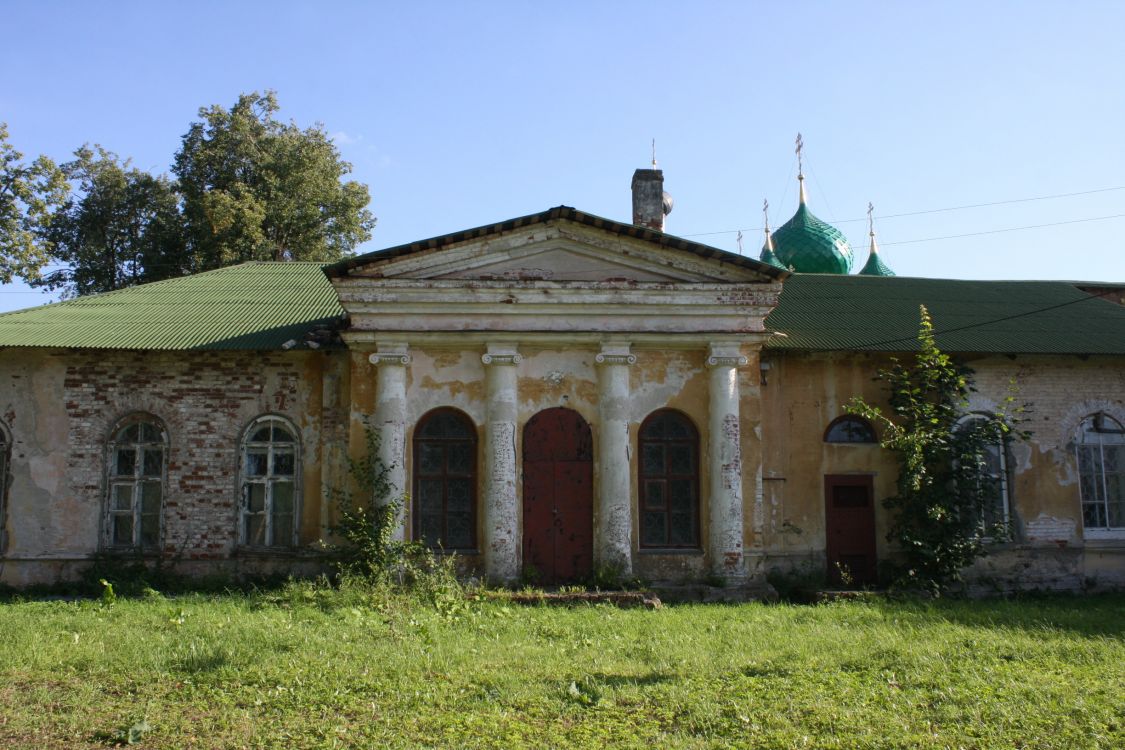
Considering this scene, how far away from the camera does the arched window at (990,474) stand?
1329 cm

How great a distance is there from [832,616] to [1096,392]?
697 centimetres

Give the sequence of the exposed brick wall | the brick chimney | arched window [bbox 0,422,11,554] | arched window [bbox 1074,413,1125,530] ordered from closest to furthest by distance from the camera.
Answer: arched window [bbox 0,422,11,554] < the exposed brick wall < arched window [bbox 1074,413,1125,530] < the brick chimney

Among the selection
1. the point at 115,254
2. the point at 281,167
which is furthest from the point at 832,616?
the point at 115,254

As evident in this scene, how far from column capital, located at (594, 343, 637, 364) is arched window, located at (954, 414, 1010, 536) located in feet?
16.0

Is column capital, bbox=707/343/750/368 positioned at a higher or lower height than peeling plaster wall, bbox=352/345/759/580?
higher

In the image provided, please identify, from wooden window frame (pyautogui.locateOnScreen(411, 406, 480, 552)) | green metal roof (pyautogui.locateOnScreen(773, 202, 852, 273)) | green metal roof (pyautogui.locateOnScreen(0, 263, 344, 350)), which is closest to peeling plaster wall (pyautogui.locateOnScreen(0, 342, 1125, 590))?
wooden window frame (pyautogui.locateOnScreen(411, 406, 480, 552))

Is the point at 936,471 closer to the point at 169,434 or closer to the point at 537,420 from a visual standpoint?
the point at 537,420

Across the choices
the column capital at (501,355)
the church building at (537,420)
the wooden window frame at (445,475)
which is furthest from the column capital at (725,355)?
the wooden window frame at (445,475)

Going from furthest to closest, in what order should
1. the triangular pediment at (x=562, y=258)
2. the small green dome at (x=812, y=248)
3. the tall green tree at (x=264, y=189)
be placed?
the tall green tree at (x=264, y=189) < the small green dome at (x=812, y=248) < the triangular pediment at (x=562, y=258)

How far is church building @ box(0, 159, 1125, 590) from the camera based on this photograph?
1262cm

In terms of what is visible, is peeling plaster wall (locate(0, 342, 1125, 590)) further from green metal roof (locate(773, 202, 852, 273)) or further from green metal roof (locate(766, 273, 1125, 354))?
green metal roof (locate(773, 202, 852, 273))

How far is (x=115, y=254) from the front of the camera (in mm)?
26297

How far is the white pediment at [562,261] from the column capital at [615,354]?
0.87 meters

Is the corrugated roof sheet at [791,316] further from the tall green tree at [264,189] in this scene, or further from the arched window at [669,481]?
the tall green tree at [264,189]
